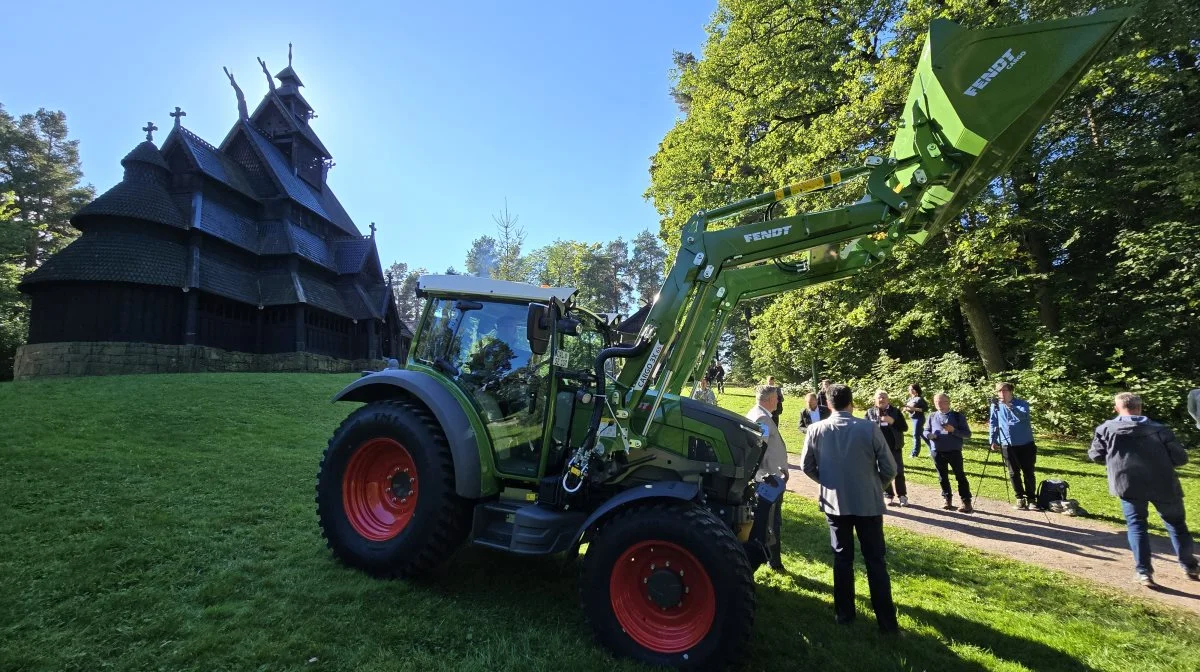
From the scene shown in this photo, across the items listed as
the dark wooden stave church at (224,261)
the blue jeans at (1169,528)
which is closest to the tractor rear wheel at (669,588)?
the blue jeans at (1169,528)

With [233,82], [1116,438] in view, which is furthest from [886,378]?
[233,82]

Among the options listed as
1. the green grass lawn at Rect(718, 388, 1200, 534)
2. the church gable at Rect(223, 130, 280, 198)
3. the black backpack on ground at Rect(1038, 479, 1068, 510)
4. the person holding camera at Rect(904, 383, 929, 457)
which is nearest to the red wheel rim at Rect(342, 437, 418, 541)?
the black backpack on ground at Rect(1038, 479, 1068, 510)

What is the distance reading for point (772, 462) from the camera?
5148 millimetres

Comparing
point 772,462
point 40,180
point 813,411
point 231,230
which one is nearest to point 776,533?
point 772,462

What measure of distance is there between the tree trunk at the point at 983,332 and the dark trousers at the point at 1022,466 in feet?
25.3

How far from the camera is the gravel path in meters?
4.80

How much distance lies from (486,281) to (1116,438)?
6.08 metres

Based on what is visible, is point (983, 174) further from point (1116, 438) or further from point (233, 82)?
point (233, 82)

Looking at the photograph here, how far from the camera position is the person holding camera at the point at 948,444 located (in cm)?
725

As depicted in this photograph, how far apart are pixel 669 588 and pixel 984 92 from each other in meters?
3.70

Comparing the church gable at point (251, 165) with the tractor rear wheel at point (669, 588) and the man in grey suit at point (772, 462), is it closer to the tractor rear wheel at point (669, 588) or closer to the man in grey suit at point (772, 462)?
the man in grey suit at point (772, 462)

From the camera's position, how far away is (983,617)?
4.01 meters

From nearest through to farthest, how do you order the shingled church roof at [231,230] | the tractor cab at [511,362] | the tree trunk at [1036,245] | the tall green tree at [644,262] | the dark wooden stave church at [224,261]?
the tractor cab at [511,362] → the tree trunk at [1036,245] → the dark wooden stave church at [224,261] → the shingled church roof at [231,230] → the tall green tree at [644,262]

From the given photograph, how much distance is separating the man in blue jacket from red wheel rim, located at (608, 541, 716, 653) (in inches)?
260
